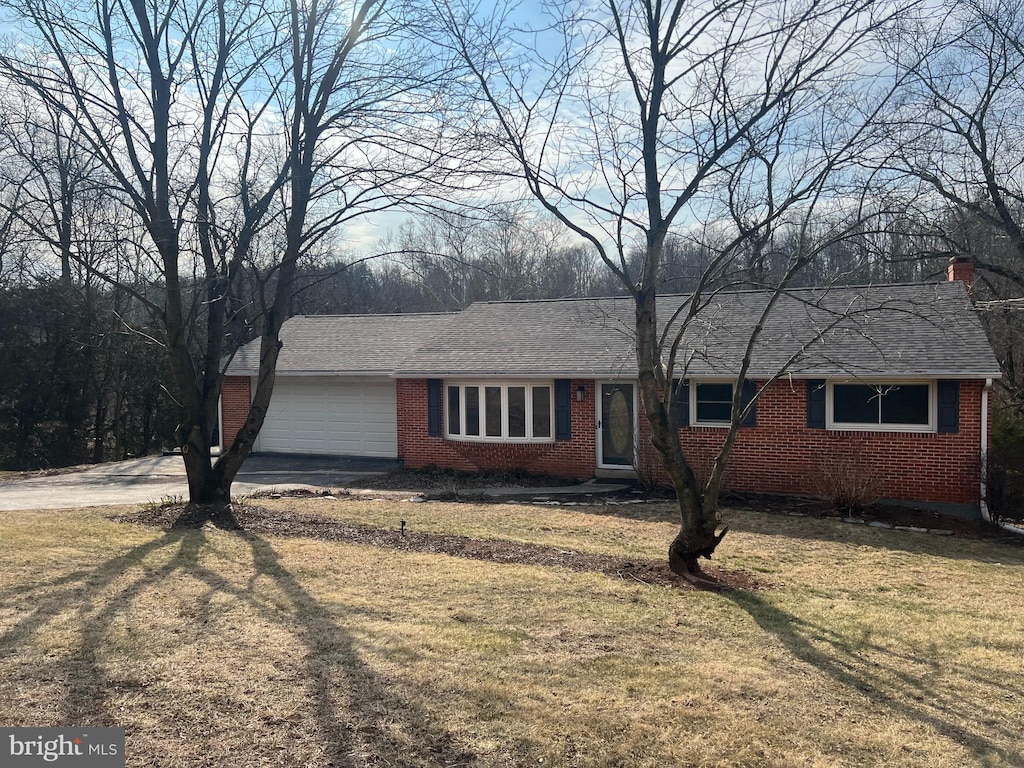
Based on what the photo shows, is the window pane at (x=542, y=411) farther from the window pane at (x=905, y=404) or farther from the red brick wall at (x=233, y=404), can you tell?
the red brick wall at (x=233, y=404)

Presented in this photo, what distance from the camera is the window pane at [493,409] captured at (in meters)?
16.0

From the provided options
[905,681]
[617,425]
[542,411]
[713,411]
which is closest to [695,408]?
[713,411]

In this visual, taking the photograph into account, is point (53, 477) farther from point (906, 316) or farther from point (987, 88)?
point (987, 88)

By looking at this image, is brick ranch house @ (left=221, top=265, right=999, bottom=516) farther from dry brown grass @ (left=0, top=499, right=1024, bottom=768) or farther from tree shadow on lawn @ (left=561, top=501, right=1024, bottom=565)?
dry brown grass @ (left=0, top=499, right=1024, bottom=768)

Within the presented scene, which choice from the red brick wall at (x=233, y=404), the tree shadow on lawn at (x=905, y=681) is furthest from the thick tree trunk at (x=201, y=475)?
the red brick wall at (x=233, y=404)

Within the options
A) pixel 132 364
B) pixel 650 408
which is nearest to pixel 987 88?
pixel 650 408

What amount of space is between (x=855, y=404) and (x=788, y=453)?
57.4 inches

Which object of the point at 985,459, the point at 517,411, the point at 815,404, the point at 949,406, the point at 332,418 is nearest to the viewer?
the point at 985,459

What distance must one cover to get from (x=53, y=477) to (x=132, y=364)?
959 cm

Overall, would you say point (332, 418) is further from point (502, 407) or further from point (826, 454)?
point (826, 454)

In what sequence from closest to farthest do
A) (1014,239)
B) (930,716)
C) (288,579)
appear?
1. (930,716)
2. (288,579)
3. (1014,239)

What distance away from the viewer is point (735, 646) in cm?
518

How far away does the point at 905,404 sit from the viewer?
1297 cm

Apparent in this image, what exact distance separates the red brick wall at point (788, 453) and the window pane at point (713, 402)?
11.7 inches
